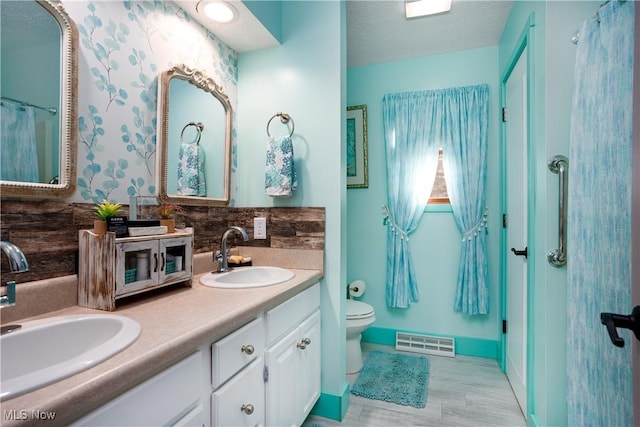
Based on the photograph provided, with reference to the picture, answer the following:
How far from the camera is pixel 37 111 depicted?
1.00 metres

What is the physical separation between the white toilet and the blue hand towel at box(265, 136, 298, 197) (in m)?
1.03

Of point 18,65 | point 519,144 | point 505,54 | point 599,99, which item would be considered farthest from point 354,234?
point 18,65

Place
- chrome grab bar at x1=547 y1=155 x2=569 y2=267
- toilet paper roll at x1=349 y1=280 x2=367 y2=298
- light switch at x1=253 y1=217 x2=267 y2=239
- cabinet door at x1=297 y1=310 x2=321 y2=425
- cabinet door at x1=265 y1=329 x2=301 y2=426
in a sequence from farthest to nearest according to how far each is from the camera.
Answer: toilet paper roll at x1=349 y1=280 x2=367 y2=298
light switch at x1=253 y1=217 x2=267 y2=239
cabinet door at x1=297 y1=310 x2=321 y2=425
chrome grab bar at x1=547 y1=155 x2=569 y2=267
cabinet door at x1=265 y1=329 x2=301 y2=426

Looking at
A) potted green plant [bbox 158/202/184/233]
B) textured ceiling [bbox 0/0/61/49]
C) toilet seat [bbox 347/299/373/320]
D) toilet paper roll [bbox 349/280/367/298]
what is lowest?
toilet seat [bbox 347/299/373/320]

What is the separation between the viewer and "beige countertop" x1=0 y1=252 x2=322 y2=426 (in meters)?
0.54

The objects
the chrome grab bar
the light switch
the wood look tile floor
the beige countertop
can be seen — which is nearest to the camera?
the beige countertop

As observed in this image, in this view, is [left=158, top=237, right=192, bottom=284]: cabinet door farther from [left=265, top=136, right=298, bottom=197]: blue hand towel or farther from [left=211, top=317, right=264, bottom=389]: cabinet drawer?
[left=265, top=136, right=298, bottom=197]: blue hand towel

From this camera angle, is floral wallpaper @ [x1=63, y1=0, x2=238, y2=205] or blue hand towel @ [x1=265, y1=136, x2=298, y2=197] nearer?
floral wallpaper @ [x1=63, y1=0, x2=238, y2=205]

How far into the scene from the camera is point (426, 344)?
2662mm

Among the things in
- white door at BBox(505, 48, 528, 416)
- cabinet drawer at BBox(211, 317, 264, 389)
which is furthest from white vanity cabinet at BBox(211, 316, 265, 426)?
white door at BBox(505, 48, 528, 416)

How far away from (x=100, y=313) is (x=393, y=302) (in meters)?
2.22

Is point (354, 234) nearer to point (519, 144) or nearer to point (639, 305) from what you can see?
point (519, 144)

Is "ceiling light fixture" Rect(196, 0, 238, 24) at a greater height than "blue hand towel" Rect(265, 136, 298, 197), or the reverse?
"ceiling light fixture" Rect(196, 0, 238, 24)

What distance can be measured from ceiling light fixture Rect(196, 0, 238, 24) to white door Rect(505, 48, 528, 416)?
5.46ft
